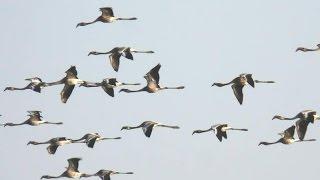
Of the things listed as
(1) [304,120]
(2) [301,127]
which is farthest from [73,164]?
(1) [304,120]

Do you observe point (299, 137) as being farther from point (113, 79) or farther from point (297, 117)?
point (113, 79)

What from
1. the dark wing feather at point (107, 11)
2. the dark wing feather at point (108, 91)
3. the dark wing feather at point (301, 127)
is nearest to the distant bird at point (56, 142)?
the dark wing feather at point (108, 91)

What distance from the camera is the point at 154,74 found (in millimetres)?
77500

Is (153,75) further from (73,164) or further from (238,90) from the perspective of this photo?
(73,164)

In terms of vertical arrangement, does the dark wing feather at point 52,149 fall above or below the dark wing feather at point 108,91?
below

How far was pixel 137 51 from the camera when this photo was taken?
7819cm

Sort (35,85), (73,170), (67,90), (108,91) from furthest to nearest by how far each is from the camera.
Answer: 1. (35,85)
2. (73,170)
3. (108,91)
4. (67,90)

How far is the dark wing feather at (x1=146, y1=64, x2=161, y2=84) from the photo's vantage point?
3010 inches

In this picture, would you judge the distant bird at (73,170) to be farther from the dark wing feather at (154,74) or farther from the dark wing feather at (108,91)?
the dark wing feather at (154,74)

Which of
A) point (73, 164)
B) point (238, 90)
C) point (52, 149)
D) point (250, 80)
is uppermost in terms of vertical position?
point (250, 80)

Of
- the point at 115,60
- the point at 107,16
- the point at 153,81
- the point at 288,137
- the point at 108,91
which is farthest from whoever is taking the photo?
the point at 107,16

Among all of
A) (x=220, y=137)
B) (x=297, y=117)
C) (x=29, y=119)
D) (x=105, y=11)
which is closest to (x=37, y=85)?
(x=29, y=119)

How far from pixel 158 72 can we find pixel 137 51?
2448mm

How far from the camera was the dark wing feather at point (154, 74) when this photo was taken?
3010 inches
